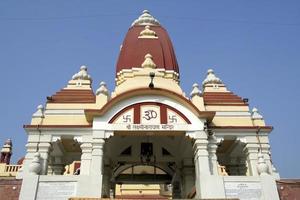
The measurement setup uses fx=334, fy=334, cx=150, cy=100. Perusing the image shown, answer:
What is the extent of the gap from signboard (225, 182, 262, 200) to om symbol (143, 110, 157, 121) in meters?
4.17

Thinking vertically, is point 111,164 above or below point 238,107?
below

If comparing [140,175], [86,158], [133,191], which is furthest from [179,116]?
[133,191]

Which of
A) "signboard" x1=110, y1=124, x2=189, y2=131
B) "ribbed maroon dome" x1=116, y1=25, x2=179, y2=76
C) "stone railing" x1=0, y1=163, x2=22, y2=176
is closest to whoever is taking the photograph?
"signboard" x1=110, y1=124, x2=189, y2=131

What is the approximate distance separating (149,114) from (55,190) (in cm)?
501

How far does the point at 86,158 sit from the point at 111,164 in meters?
4.63

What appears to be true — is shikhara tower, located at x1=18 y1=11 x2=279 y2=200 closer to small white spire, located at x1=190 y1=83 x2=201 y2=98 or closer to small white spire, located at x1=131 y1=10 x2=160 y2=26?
small white spire, located at x1=190 y1=83 x2=201 y2=98

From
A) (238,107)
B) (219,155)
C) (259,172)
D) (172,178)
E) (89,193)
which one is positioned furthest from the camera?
(172,178)

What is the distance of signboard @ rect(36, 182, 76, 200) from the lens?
43.0 feet

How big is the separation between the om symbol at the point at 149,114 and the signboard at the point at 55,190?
4119 millimetres

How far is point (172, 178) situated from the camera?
66.2 ft

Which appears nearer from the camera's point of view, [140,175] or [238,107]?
[238,107]

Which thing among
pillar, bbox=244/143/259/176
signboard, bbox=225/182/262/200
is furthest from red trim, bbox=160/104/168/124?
pillar, bbox=244/143/259/176

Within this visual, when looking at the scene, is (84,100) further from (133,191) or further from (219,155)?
(133,191)

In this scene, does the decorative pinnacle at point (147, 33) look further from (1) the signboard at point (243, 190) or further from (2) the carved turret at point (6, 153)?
(2) the carved turret at point (6, 153)
